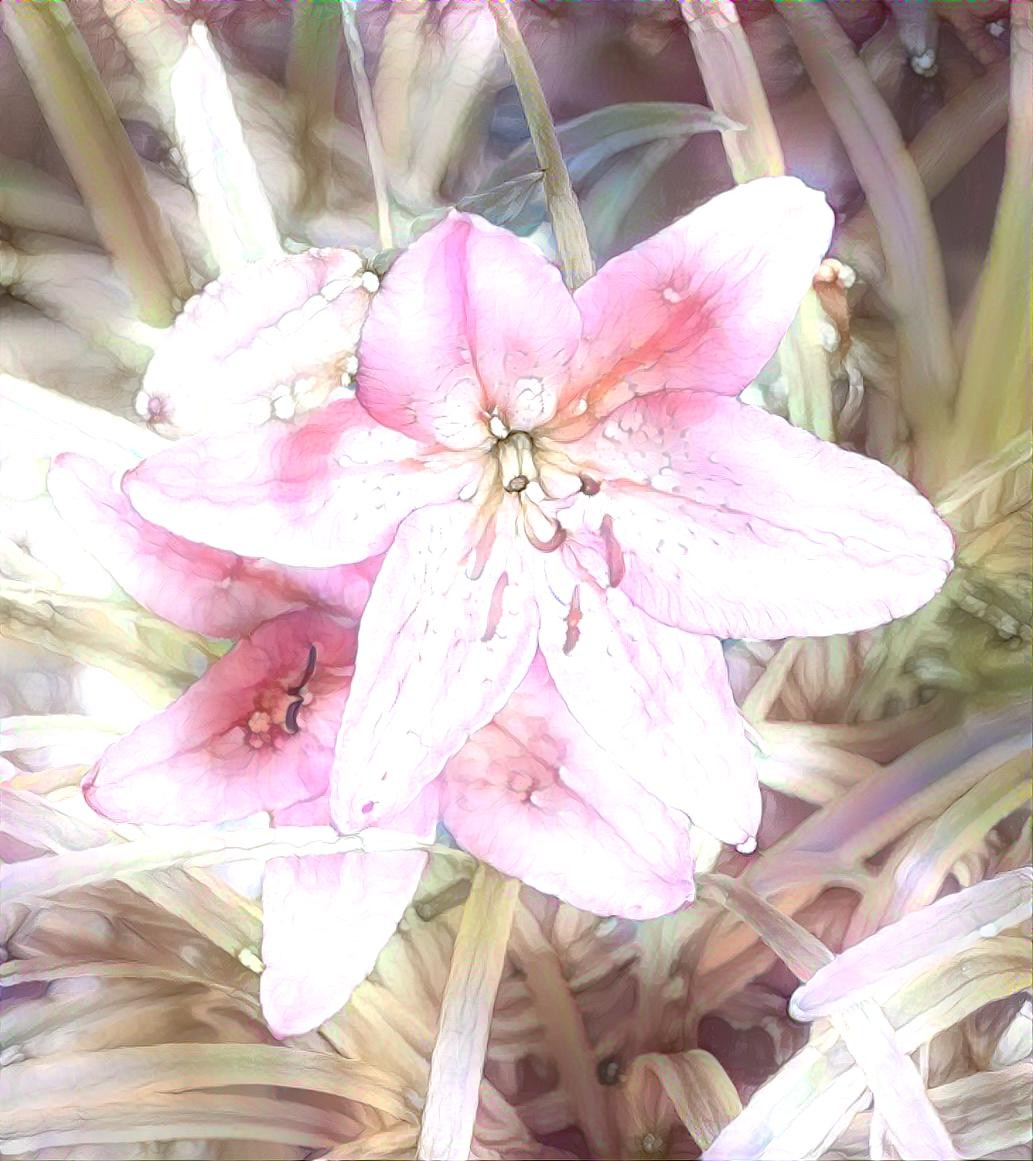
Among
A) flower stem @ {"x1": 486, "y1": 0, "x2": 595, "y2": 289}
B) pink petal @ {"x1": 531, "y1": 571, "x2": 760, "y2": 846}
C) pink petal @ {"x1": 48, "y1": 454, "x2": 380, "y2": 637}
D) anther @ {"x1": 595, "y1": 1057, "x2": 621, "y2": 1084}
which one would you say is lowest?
anther @ {"x1": 595, "y1": 1057, "x2": 621, "y2": 1084}

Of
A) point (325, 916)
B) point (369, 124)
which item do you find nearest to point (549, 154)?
point (369, 124)

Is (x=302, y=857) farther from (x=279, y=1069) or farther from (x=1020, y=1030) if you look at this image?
(x=1020, y=1030)

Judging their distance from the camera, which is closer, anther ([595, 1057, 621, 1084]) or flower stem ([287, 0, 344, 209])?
flower stem ([287, 0, 344, 209])

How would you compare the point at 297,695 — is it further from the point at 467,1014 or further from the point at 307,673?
the point at 467,1014

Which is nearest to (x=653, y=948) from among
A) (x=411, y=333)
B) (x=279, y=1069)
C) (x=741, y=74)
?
(x=279, y=1069)

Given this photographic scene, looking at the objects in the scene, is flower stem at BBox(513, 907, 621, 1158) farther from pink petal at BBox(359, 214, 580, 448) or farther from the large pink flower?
pink petal at BBox(359, 214, 580, 448)

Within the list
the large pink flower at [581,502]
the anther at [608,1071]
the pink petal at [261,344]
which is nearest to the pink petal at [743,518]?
the large pink flower at [581,502]

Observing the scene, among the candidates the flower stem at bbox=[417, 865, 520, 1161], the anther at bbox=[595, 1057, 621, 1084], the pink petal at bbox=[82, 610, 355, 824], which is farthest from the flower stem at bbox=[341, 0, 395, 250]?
the anther at bbox=[595, 1057, 621, 1084]

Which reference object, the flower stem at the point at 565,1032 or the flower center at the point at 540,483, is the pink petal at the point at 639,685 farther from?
the flower stem at the point at 565,1032
